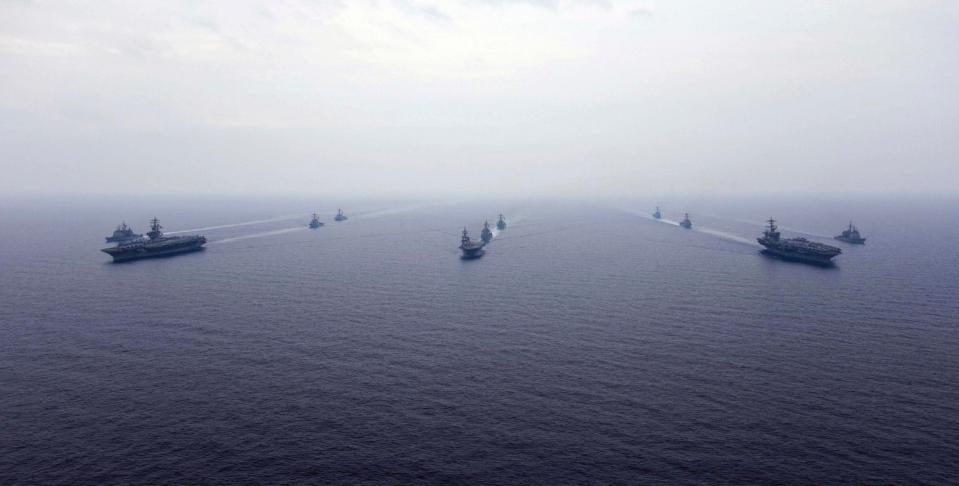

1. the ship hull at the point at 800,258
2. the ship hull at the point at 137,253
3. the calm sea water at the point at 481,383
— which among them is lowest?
the calm sea water at the point at 481,383

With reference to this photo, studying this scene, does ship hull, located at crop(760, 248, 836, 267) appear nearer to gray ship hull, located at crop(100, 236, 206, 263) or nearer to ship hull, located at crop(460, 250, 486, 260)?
ship hull, located at crop(460, 250, 486, 260)

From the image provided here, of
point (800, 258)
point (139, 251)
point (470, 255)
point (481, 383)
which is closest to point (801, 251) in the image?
point (800, 258)

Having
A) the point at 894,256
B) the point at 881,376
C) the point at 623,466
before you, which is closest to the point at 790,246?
the point at 894,256

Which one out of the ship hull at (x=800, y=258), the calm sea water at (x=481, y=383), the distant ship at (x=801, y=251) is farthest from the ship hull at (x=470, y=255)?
the distant ship at (x=801, y=251)

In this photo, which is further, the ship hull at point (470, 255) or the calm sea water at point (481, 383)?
the ship hull at point (470, 255)

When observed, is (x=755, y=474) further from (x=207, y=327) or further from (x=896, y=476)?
(x=207, y=327)

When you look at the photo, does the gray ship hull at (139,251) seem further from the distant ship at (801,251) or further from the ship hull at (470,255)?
the distant ship at (801,251)

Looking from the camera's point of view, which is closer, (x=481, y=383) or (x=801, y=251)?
(x=481, y=383)

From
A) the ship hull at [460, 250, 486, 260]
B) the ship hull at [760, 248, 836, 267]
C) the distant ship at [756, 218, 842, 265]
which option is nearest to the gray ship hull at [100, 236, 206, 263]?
the ship hull at [460, 250, 486, 260]

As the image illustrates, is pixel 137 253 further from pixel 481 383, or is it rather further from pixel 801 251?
pixel 801 251
